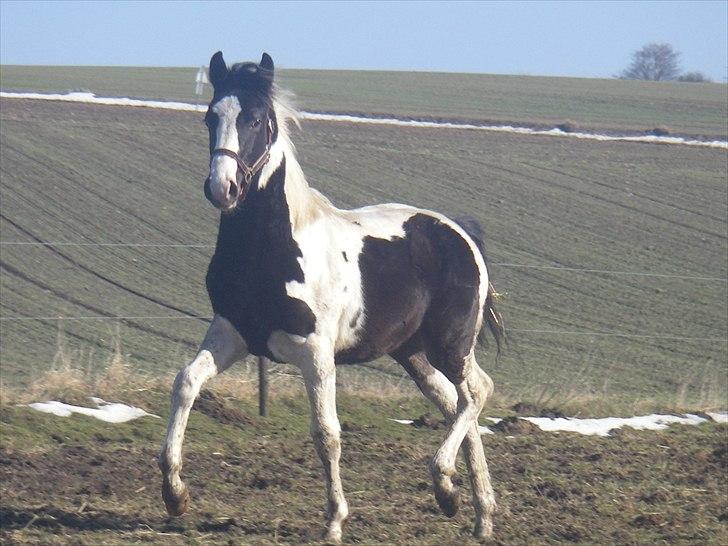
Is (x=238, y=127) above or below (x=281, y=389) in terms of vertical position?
above

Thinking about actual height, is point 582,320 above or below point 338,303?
below

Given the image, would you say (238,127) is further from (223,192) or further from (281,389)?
(281,389)

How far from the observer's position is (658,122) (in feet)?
163

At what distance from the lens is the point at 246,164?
5.88 m

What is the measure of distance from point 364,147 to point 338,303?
2709cm

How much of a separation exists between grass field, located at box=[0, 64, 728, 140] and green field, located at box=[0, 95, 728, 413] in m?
9.17

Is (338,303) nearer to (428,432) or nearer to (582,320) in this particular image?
(428,432)

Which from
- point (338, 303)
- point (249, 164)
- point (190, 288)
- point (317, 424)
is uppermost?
point (249, 164)

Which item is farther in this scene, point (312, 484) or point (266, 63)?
point (312, 484)

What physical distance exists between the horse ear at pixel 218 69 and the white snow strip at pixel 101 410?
3447mm

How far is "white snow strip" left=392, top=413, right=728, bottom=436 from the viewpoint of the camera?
10.4m

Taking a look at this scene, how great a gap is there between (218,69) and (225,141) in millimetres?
558

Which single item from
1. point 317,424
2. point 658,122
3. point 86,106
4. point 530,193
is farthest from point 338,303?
point 658,122

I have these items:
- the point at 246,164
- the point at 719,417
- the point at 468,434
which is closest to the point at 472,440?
the point at 468,434
